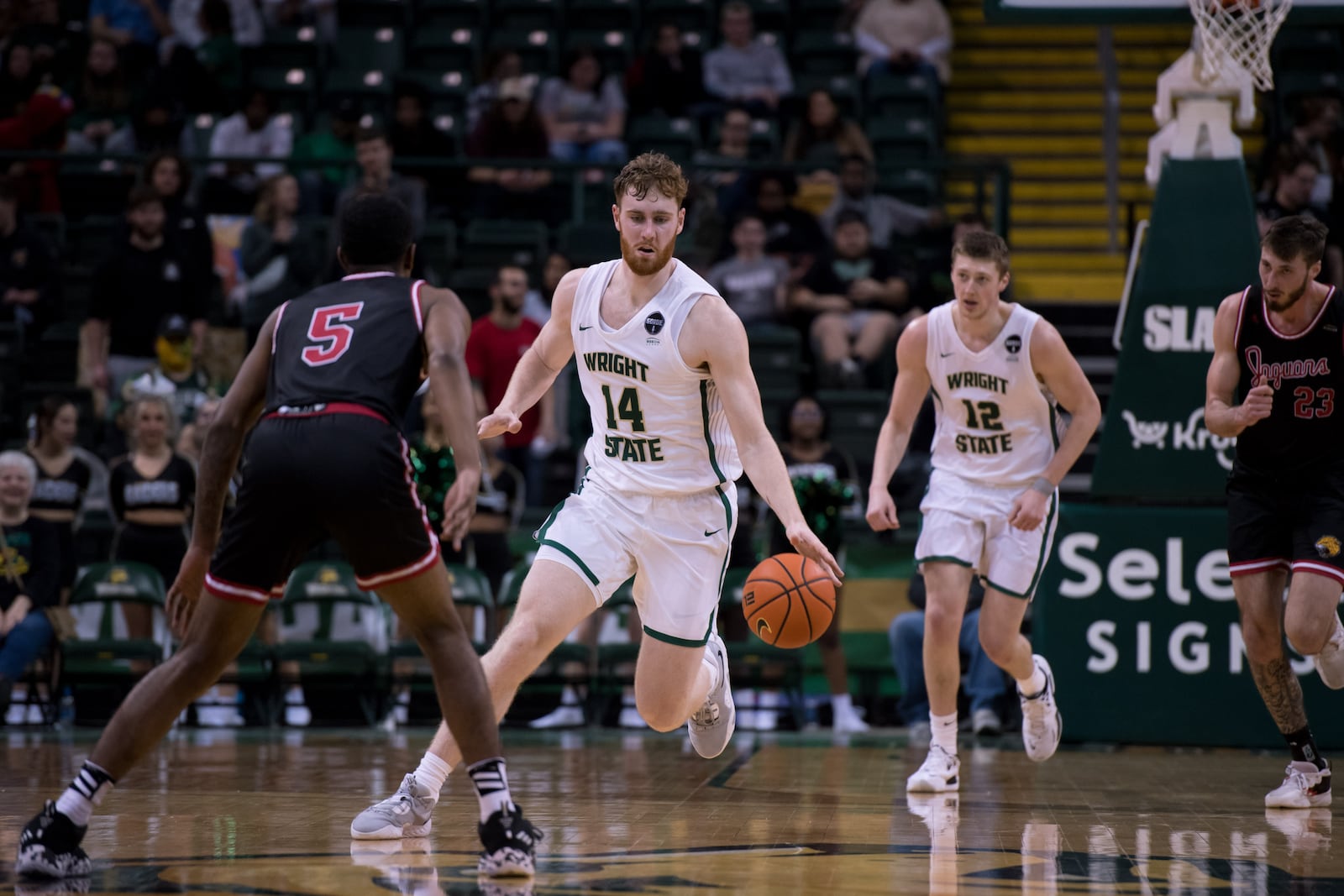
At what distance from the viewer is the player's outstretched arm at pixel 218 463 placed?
488 centimetres

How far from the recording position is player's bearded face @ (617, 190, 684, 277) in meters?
5.75

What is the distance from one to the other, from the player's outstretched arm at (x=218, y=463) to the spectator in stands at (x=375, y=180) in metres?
7.43

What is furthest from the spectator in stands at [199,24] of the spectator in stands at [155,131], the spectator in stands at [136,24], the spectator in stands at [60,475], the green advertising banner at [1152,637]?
the green advertising banner at [1152,637]

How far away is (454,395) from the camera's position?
15.7 ft

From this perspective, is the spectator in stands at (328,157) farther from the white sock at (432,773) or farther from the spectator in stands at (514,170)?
the white sock at (432,773)

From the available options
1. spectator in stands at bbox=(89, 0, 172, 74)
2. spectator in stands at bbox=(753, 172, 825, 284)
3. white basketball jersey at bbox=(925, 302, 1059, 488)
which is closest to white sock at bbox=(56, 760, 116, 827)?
white basketball jersey at bbox=(925, 302, 1059, 488)

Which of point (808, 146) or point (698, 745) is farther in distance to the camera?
point (808, 146)

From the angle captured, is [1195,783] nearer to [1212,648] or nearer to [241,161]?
[1212,648]

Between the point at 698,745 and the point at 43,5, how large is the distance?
42.3 ft

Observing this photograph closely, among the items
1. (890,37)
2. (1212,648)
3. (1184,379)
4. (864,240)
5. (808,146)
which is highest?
(890,37)

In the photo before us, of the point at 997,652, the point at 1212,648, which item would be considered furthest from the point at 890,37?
the point at 997,652

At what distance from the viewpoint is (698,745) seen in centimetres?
661

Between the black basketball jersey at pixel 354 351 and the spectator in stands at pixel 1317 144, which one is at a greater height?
the spectator in stands at pixel 1317 144

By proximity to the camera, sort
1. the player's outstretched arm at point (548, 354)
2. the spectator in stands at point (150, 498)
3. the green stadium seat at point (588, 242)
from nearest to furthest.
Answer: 1. the player's outstretched arm at point (548, 354)
2. the spectator in stands at point (150, 498)
3. the green stadium seat at point (588, 242)
